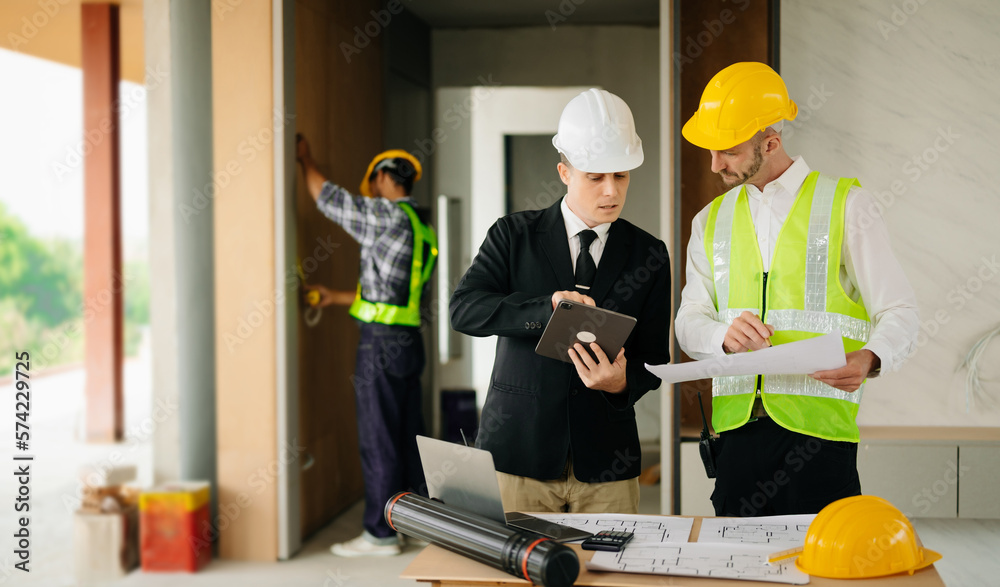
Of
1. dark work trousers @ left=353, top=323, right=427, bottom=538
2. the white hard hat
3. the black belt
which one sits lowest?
dark work trousers @ left=353, top=323, right=427, bottom=538

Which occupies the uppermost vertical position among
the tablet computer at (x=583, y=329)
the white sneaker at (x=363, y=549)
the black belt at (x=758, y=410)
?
the tablet computer at (x=583, y=329)

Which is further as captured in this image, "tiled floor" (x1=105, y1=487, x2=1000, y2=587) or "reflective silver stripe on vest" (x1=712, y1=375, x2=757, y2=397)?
"tiled floor" (x1=105, y1=487, x2=1000, y2=587)

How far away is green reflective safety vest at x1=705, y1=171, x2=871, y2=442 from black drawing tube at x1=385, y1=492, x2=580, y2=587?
31.7 inches

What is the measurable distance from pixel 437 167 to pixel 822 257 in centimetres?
430

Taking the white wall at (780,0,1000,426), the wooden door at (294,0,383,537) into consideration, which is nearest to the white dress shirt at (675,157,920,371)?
the white wall at (780,0,1000,426)

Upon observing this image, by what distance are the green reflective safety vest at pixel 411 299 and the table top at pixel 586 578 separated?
2.46 meters

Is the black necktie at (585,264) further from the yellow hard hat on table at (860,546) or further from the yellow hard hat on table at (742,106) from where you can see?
the yellow hard hat on table at (860,546)

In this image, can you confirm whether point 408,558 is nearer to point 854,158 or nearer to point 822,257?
point 822,257

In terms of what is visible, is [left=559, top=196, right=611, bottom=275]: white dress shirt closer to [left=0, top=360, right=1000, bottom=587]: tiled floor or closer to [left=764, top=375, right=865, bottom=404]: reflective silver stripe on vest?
[left=764, top=375, right=865, bottom=404]: reflective silver stripe on vest

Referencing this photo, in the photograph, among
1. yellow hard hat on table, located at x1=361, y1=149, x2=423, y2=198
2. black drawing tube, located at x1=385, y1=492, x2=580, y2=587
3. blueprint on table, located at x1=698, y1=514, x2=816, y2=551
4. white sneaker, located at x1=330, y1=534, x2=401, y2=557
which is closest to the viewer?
black drawing tube, located at x1=385, y1=492, x2=580, y2=587

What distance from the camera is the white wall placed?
394cm

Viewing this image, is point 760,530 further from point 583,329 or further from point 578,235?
point 578,235

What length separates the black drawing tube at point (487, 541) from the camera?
4.50ft

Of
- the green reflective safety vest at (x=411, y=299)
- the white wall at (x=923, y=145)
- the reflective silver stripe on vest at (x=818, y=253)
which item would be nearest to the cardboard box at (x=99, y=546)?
the green reflective safety vest at (x=411, y=299)
